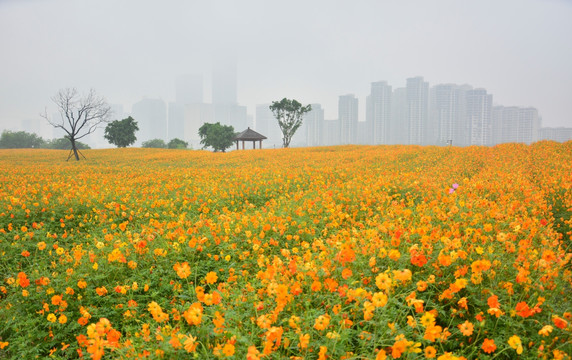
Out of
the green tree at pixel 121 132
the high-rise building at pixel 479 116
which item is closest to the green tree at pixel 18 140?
the green tree at pixel 121 132

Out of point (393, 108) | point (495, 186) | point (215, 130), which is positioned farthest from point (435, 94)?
point (495, 186)

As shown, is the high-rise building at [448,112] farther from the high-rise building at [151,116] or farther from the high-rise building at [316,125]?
the high-rise building at [151,116]

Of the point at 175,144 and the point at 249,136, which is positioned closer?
the point at 249,136

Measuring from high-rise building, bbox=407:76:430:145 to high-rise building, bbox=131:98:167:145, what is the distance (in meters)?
126

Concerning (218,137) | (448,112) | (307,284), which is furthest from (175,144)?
(448,112)

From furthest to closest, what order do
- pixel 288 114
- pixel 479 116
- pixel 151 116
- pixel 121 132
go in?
1. pixel 151 116
2. pixel 479 116
3. pixel 288 114
4. pixel 121 132

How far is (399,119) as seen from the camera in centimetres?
12369

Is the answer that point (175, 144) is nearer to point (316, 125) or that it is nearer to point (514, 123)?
point (316, 125)

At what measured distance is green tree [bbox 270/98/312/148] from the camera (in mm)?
51469

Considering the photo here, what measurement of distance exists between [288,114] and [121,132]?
26440 millimetres

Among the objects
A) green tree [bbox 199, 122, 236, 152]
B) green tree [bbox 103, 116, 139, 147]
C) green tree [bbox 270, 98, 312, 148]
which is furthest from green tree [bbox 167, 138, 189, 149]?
green tree [bbox 270, 98, 312, 148]

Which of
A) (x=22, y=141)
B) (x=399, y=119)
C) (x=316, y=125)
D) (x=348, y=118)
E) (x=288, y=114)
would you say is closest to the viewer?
(x=288, y=114)

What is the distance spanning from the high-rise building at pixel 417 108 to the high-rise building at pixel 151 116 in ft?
413

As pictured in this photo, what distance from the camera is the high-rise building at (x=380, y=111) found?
126062 mm
